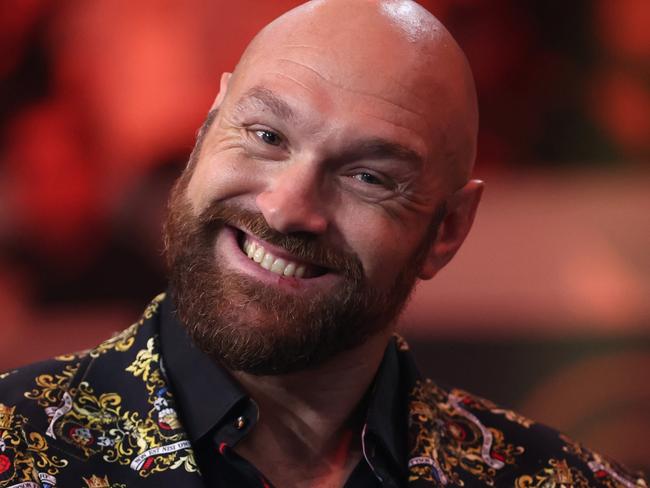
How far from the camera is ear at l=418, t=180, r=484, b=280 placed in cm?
229

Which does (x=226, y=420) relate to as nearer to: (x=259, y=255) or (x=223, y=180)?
(x=259, y=255)

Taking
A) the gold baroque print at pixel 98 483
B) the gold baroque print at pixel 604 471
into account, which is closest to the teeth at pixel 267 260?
the gold baroque print at pixel 98 483

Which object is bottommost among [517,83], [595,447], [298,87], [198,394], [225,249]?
[595,447]

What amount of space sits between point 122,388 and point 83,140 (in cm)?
277

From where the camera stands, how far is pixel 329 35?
209 centimetres

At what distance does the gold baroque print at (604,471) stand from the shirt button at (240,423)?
75cm

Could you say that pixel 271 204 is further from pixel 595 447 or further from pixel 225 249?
pixel 595 447

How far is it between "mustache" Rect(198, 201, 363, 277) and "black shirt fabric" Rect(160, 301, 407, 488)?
213mm

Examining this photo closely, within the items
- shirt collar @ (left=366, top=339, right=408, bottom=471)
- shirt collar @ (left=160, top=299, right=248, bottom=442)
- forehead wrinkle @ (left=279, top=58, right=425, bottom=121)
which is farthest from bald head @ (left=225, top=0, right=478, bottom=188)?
shirt collar @ (left=160, top=299, right=248, bottom=442)

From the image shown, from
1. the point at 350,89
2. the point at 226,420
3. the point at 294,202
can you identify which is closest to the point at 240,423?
the point at 226,420

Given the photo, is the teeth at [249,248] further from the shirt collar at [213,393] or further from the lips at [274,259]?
the shirt collar at [213,393]

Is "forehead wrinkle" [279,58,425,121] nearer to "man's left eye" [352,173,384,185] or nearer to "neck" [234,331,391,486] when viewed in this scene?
"man's left eye" [352,173,384,185]

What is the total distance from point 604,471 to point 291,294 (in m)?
0.84

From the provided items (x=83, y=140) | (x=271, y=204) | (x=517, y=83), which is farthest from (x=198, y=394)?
(x=517, y=83)
